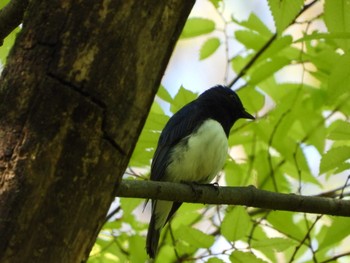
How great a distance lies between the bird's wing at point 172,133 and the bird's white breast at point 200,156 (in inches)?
1.9

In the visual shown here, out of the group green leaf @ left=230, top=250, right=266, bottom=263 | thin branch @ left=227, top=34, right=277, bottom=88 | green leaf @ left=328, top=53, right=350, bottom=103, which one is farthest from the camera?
thin branch @ left=227, top=34, right=277, bottom=88

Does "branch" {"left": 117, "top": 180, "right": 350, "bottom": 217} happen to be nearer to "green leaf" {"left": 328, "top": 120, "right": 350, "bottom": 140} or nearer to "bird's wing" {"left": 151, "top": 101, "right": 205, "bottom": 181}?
"green leaf" {"left": 328, "top": 120, "right": 350, "bottom": 140}

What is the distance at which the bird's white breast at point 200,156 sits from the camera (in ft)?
15.5

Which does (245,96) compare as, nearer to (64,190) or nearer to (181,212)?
(181,212)

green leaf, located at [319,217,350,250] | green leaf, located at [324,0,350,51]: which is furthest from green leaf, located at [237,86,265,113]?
green leaf, located at [324,0,350,51]

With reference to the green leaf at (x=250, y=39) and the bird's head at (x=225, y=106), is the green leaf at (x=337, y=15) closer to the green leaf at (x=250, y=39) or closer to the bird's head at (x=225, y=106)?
the green leaf at (x=250, y=39)

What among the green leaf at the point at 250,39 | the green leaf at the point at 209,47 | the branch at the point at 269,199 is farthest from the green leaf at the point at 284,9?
the green leaf at the point at 209,47

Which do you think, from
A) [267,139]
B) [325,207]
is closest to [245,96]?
[267,139]

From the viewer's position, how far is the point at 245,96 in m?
4.37

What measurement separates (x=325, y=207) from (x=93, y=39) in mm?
1680

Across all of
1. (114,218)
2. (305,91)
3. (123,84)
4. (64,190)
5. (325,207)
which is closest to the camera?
(64,190)

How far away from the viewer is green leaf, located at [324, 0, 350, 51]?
272 centimetres

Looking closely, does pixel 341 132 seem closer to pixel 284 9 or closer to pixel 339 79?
pixel 339 79

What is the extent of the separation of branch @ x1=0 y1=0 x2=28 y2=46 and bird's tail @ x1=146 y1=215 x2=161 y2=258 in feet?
6.13
